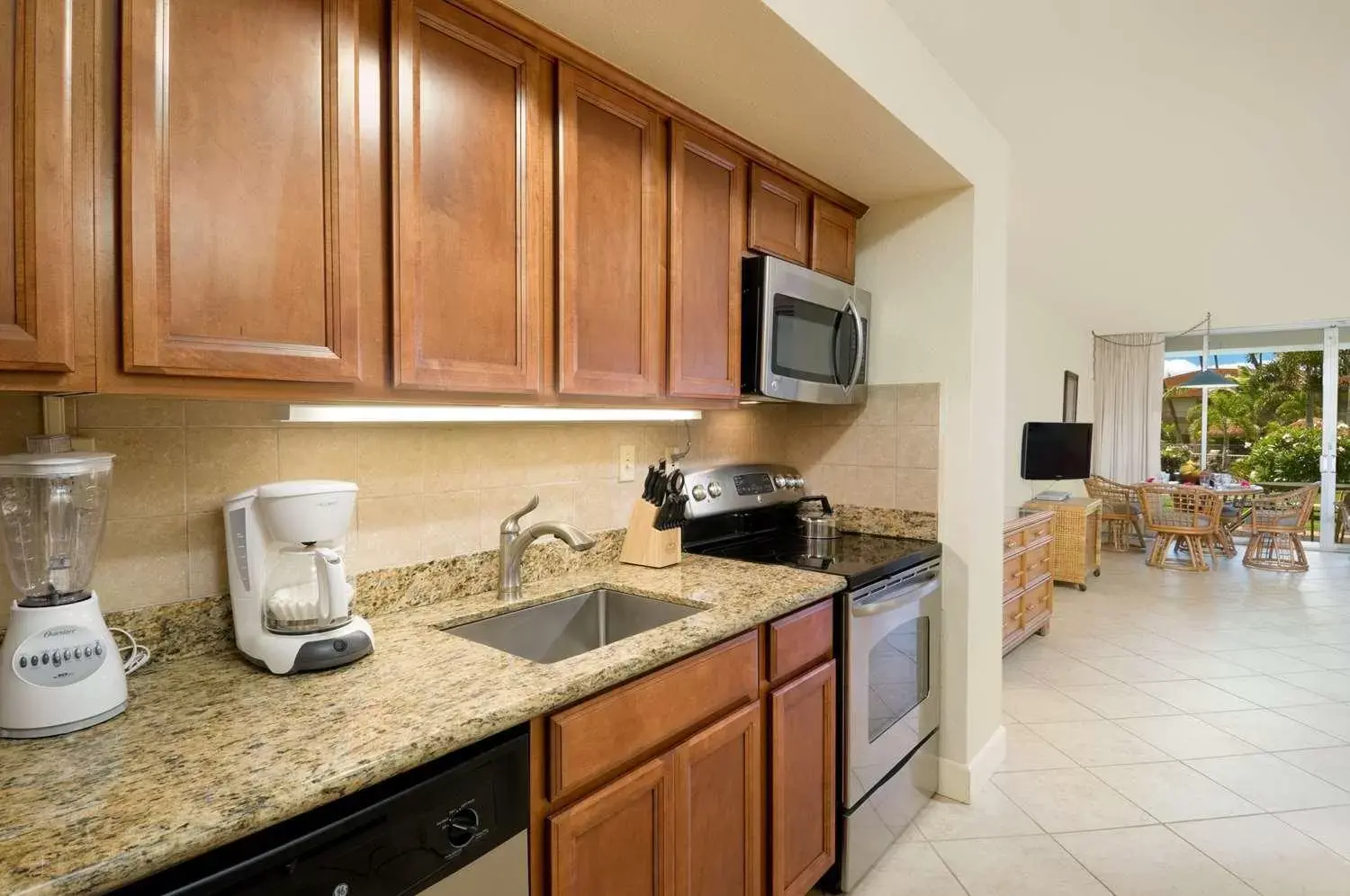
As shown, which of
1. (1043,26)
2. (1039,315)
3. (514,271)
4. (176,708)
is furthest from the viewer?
(1039,315)

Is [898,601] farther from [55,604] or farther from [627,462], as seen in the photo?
[55,604]

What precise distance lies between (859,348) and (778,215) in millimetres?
583

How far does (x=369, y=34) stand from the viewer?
1.23 m

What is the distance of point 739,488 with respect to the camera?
2.58 m

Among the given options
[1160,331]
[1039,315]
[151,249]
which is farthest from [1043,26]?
[1160,331]

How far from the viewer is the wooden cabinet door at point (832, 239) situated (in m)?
2.43

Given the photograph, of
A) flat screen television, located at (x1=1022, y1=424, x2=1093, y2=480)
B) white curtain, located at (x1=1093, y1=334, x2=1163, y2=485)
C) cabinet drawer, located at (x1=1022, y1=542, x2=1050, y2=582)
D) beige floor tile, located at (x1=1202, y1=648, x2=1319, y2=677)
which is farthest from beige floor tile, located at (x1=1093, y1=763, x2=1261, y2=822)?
white curtain, located at (x1=1093, y1=334, x2=1163, y2=485)

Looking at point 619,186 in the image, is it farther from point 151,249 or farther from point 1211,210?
point 1211,210

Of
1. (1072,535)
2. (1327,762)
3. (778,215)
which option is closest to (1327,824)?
(1327,762)

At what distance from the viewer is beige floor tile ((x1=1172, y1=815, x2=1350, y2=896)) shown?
205cm

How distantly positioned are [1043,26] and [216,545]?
2620 millimetres

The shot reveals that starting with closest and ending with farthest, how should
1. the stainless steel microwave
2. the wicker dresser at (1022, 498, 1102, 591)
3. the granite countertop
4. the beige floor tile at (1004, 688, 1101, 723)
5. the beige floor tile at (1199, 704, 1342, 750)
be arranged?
the granite countertop
the stainless steel microwave
the beige floor tile at (1199, 704, 1342, 750)
the beige floor tile at (1004, 688, 1101, 723)
the wicker dresser at (1022, 498, 1102, 591)

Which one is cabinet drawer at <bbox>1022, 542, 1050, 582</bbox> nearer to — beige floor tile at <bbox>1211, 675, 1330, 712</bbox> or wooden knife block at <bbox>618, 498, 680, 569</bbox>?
beige floor tile at <bbox>1211, 675, 1330, 712</bbox>

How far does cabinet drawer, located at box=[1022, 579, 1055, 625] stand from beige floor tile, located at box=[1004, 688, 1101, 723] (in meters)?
0.56
